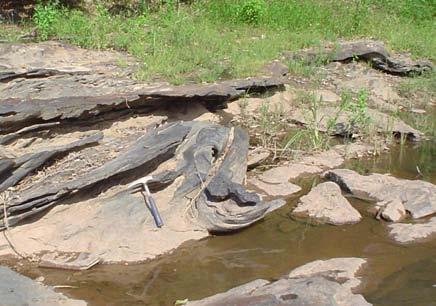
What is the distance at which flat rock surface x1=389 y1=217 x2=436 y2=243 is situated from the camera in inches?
241

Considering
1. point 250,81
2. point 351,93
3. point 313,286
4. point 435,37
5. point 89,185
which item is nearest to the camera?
point 313,286

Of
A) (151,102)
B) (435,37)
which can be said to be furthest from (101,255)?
(435,37)

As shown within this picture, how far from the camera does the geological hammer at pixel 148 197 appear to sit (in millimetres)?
6240

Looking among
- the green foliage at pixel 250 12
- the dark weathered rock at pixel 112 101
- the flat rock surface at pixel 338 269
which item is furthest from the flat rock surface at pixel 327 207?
the green foliage at pixel 250 12

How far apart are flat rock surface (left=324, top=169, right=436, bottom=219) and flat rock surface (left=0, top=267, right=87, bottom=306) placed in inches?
126

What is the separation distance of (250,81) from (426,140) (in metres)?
2.27

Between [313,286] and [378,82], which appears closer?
[313,286]

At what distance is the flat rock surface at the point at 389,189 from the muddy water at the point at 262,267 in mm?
389

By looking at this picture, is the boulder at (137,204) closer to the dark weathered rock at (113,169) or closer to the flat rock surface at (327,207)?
the dark weathered rock at (113,169)

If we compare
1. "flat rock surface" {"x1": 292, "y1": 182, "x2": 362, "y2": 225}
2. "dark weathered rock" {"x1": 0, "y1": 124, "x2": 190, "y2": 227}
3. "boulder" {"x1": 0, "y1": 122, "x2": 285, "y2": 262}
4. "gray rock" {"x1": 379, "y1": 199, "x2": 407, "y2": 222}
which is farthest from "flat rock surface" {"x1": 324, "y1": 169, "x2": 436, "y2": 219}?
"dark weathered rock" {"x1": 0, "y1": 124, "x2": 190, "y2": 227}

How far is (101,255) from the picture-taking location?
581 cm

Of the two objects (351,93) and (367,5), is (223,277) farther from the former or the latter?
(367,5)

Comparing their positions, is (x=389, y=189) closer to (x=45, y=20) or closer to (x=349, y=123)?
(x=349, y=123)

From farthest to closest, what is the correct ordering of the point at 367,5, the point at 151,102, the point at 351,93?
the point at 367,5 < the point at 351,93 < the point at 151,102
